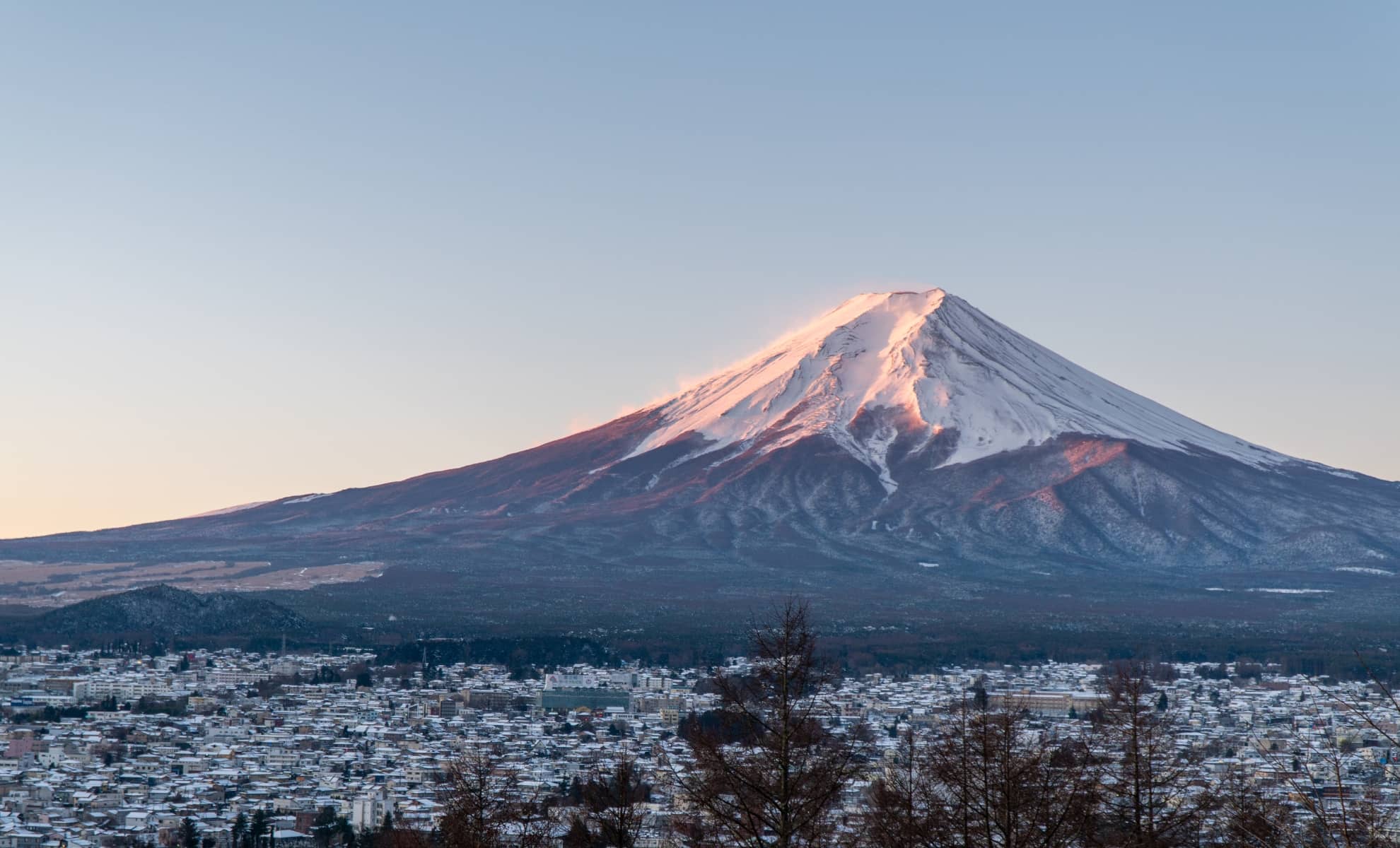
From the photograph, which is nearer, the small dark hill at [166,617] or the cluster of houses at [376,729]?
the cluster of houses at [376,729]

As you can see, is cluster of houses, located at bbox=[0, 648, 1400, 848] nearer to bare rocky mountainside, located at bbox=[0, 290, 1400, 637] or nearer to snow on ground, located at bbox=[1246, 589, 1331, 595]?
bare rocky mountainside, located at bbox=[0, 290, 1400, 637]

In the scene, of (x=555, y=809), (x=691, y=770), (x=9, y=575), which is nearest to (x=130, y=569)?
(x=9, y=575)

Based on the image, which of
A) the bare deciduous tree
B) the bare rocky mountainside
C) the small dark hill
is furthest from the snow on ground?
the bare deciduous tree

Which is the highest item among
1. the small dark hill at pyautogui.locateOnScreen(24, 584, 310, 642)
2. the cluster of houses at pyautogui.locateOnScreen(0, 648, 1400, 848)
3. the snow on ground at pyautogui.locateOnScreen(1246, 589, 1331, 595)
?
the small dark hill at pyautogui.locateOnScreen(24, 584, 310, 642)

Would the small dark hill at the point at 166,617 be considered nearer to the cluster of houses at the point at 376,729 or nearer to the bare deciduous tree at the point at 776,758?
the cluster of houses at the point at 376,729

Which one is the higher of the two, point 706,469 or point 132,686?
point 706,469

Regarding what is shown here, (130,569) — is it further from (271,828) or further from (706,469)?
(271,828)

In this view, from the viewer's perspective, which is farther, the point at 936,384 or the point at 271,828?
the point at 936,384

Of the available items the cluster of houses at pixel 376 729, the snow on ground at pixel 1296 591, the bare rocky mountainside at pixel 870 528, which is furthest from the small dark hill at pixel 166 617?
the snow on ground at pixel 1296 591
